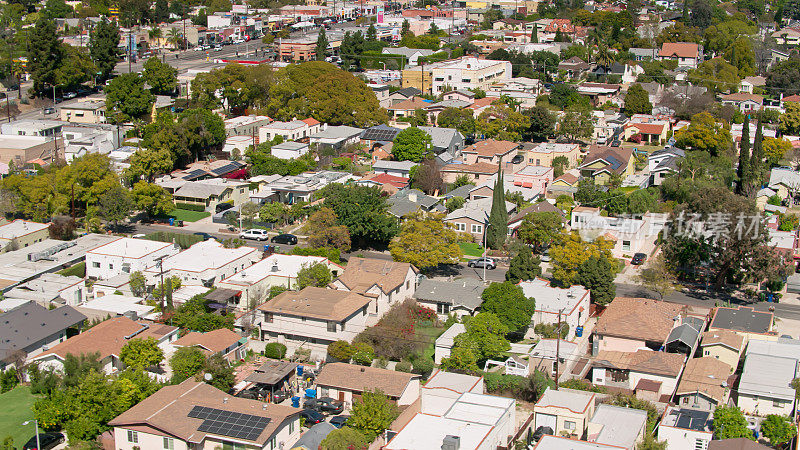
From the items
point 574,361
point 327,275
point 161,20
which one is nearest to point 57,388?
point 327,275

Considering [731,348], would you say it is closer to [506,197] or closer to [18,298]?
[506,197]

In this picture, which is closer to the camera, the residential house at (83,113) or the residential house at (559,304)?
the residential house at (559,304)

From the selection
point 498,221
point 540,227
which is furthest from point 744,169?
point 498,221

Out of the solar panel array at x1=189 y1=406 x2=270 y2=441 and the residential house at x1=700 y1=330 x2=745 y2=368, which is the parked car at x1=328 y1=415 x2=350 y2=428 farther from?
the residential house at x1=700 y1=330 x2=745 y2=368

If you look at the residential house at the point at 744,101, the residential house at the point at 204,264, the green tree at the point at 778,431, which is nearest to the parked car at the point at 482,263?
the residential house at the point at 204,264

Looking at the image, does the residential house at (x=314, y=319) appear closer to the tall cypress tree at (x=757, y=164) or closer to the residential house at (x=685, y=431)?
the residential house at (x=685, y=431)

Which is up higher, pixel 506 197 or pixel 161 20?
pixel 161 20
